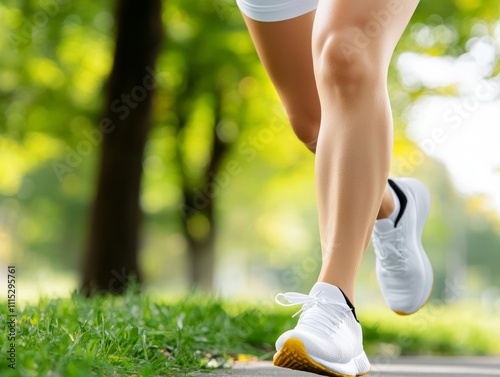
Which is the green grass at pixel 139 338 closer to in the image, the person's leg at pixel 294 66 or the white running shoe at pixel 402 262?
the white running shoe at pixel 402 262

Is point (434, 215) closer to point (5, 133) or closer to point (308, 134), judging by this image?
point (5, 133)

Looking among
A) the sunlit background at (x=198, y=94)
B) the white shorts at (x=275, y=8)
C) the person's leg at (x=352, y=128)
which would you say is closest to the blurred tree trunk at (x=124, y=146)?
the sunlit background at (x=198, y=94)

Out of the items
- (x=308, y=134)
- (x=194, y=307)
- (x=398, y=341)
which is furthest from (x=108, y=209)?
(x=308, y=134)

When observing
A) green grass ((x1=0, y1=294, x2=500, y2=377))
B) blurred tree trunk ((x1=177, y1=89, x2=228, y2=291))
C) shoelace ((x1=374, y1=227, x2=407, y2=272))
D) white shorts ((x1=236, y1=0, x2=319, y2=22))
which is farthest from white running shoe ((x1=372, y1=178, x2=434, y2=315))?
blurred tree trunk ((x1=177, y1=89, x2=228, y2=291))

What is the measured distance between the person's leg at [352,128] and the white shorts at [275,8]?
0.38 metres

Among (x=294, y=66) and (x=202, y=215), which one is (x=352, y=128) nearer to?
(x=294, y=66)

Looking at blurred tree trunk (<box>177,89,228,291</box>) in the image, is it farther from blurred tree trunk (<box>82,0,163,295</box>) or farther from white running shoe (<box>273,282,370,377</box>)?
white running shoe (<box>273,282,370,377</box>)

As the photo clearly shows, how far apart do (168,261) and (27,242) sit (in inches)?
256

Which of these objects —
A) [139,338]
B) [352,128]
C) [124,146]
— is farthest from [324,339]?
[124,146]

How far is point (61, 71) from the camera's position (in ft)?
44.0

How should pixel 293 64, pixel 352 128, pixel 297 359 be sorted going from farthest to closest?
pixel 293 64
pixel 352 128
pixel 297 359

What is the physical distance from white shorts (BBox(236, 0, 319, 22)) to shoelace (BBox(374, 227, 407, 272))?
0.87 m

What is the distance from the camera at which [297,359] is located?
1.98 meters

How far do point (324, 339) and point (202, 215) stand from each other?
1363 centimetres
